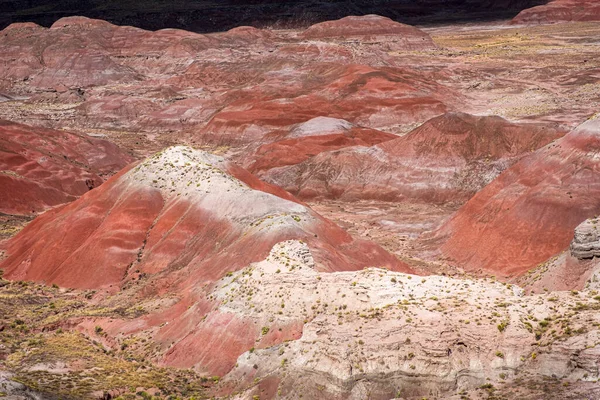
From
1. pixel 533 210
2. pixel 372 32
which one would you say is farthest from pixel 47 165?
pixel 372 32

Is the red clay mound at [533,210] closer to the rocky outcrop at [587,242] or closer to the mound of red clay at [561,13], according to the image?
the rocky outcrop at [587,242]

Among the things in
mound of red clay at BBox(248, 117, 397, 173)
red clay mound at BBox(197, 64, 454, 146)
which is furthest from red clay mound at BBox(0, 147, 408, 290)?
red clay mound at BBox(197, 64, 454, 146)

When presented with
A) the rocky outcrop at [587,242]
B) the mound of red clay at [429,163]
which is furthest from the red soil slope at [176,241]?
the mound of red clay at [429,163]

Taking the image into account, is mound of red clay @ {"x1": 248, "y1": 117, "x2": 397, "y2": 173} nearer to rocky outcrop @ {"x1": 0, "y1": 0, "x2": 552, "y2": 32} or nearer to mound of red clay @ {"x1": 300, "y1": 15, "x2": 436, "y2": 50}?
mound of red clay @ {"x1": 300, "y1": 15, "x2": 436, "y2": 50}

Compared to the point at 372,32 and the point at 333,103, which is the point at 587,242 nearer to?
the point at 333,103

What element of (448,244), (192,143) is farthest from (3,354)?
(192,143)

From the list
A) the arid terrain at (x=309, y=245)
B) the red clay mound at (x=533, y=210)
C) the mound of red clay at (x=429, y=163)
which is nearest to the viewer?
the arid terrain at (x=309, y=245)
